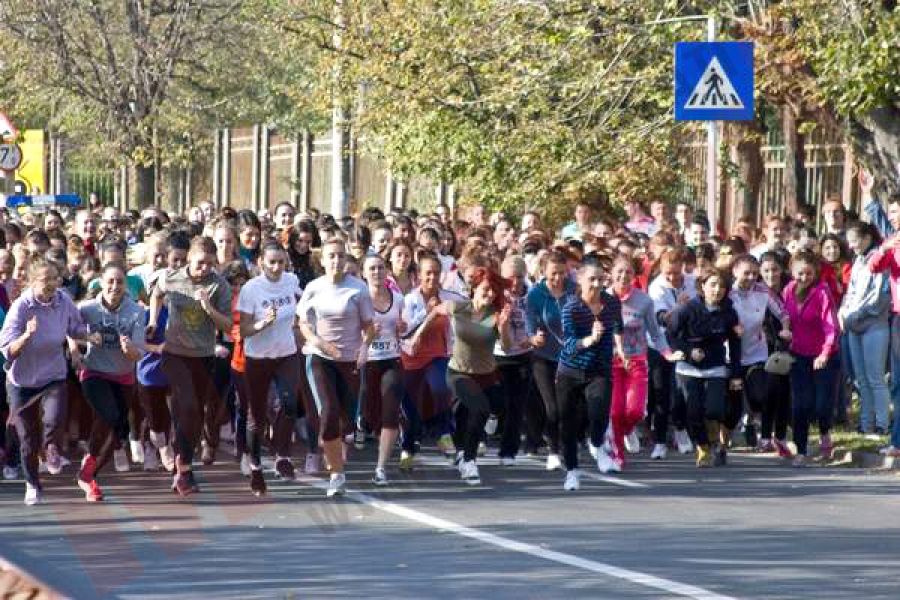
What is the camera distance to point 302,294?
15430mm

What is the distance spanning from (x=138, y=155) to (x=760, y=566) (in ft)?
92.9

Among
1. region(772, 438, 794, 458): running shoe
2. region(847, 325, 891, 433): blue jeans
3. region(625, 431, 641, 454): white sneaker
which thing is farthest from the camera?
region(625, 431, 641, 454): white sneaker

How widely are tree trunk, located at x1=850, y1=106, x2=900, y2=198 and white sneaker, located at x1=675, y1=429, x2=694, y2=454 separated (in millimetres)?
4074

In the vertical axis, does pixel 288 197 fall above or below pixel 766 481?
above

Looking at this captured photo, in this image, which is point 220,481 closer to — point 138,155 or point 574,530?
point 574,530

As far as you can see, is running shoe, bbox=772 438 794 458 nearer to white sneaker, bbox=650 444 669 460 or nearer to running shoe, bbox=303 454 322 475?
white sneaker, bbox=650 444 669 460

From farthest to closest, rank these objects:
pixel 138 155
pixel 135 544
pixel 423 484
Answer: pixel 138 155 < pixel 423 484 < pixel 135 544

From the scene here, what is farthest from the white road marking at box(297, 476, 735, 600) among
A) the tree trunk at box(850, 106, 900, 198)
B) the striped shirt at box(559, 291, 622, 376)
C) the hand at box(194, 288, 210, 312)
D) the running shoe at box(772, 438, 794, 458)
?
the tree trunk at box(850, 106, 900, 198)

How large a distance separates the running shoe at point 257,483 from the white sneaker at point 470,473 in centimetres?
143

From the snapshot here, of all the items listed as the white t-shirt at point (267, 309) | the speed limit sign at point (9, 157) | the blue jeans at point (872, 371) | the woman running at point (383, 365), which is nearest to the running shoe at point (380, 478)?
the woman running at point (383, 365)

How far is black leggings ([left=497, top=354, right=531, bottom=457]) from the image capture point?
16812mm

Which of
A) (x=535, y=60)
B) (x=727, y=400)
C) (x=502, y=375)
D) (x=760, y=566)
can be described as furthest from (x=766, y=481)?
(x=535, y=60)

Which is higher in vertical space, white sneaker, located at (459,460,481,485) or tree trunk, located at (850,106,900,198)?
tree trunk, located at (850,106,900,198)

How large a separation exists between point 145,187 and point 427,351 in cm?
2689
